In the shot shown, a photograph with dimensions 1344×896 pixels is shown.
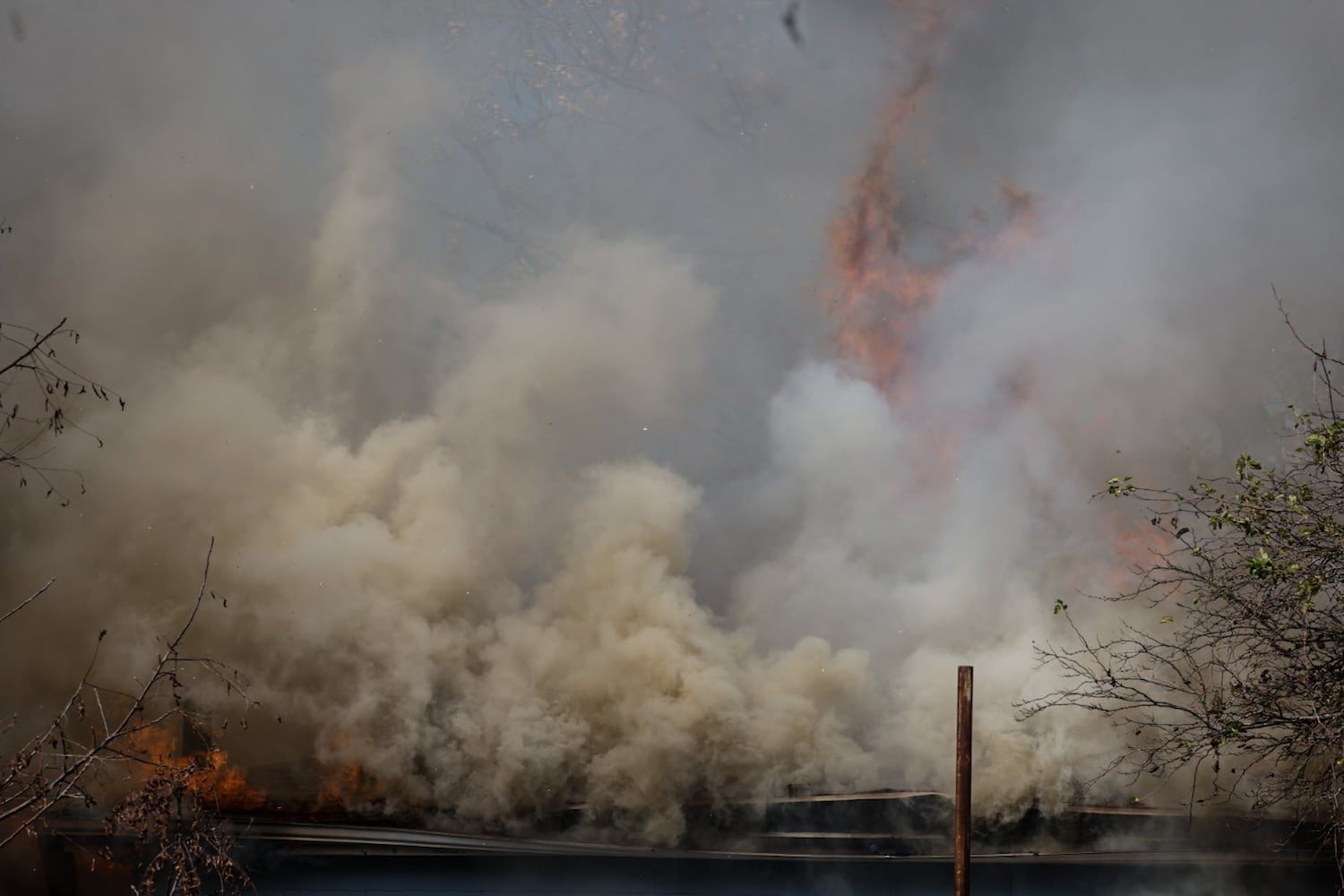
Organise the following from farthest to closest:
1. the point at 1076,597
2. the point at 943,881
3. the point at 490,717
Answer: the point at 1076,597, the point at 490,717, the point at 943,881

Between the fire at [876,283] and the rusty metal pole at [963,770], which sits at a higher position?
the fire at [876,283]

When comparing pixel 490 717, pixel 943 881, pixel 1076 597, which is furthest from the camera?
pixel 1076 597

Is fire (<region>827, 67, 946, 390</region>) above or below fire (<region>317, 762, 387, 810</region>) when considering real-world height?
above

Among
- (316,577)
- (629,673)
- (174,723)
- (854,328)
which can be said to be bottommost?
(174,723)

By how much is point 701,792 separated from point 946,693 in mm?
3564

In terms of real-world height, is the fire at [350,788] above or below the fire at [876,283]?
below

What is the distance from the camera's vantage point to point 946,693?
51.9 ft

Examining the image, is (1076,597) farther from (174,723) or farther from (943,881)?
(174,723)

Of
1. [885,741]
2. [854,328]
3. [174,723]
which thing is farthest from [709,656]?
[174,723]

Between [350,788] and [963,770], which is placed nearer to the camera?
[963,770]

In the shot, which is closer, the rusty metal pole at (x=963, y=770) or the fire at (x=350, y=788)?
the rusty metal pole at (x=963, y=770)

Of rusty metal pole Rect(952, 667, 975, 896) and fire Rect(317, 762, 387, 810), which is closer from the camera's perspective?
rusty metal pole Rect(952, 667, 975, 896)

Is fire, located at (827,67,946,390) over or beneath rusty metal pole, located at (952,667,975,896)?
over

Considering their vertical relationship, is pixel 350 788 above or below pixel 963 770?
below
